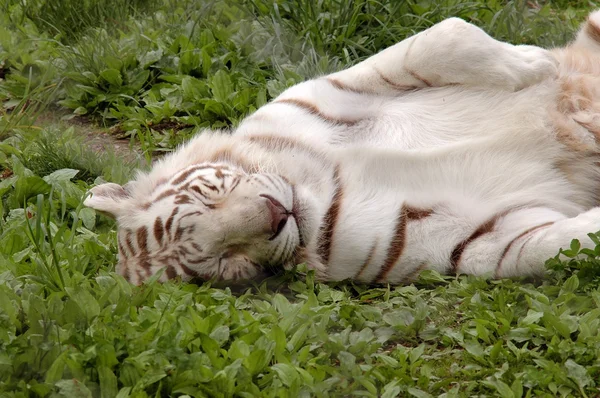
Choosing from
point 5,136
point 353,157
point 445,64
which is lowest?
point 5,136

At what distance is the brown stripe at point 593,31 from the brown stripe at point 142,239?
2.22 metres

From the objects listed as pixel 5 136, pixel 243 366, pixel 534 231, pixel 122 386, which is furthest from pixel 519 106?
pixel 5 136

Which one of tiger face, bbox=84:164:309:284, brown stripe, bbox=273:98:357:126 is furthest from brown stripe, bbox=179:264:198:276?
brown stripe, bbox=273:98:357:126

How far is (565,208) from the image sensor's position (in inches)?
132

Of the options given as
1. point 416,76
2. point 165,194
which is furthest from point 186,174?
point 416,76

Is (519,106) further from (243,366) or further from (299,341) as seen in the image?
(243,366)

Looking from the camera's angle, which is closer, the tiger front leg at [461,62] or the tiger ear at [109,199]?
the tiger ear at [109,199]

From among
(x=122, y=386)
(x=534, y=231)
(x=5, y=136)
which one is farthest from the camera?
(x=5, y=136)

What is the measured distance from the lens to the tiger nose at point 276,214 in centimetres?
311

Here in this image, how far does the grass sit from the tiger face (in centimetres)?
11

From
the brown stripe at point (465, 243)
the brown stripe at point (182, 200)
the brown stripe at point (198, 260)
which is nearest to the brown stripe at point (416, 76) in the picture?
the brown stripe at point (465, 243)

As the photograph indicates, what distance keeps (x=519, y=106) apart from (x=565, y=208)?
1.51 feet

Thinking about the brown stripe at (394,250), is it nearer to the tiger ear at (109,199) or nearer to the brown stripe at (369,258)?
the brown stripe at (369,258)

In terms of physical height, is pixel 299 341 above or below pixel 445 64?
below
